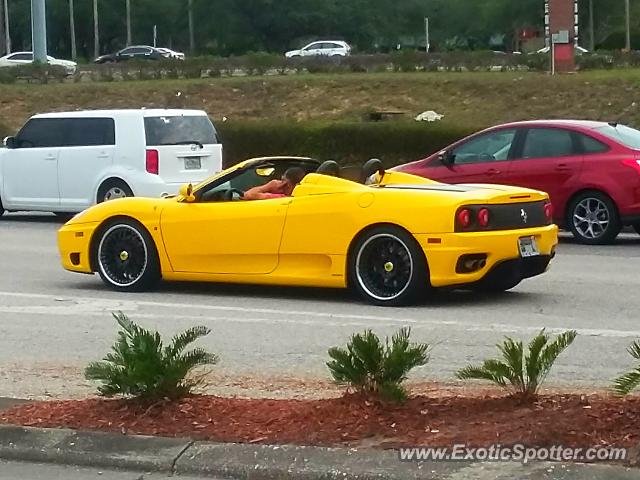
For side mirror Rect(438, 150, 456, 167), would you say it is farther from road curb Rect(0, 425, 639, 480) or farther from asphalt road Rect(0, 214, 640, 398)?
road curb Rect(0, 425, 639, 480)

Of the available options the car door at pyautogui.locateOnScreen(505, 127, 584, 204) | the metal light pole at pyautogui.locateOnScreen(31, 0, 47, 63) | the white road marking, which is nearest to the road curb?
the white road marking

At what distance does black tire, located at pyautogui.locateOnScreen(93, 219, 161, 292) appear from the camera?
1159 cm

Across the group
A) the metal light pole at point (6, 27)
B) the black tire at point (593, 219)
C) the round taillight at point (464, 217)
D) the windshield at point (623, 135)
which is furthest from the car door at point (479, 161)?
the metal light pole at point (6, 27)

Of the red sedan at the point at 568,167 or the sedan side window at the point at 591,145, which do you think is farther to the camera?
the sedan side window at the point at 591,145

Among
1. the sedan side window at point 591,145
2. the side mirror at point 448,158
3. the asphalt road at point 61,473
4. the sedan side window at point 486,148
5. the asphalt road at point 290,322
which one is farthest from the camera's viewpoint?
the side mirror at point 448,158

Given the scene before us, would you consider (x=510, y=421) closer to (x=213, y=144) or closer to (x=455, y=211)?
(x=455, y=211)

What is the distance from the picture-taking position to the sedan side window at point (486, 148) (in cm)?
1625

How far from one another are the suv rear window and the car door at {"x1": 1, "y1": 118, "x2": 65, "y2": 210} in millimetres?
1612

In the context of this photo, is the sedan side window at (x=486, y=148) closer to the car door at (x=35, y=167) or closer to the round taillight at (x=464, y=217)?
the round taillight at (x=464, y=217)

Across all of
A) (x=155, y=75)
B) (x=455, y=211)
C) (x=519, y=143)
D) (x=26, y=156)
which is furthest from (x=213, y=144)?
(x=155, y=75)

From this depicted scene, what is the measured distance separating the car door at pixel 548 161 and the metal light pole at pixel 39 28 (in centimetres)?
3106

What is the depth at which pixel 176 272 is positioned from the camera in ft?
37.8

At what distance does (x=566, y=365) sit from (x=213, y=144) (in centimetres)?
1132

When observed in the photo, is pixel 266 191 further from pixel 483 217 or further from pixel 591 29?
pixel 591 29
